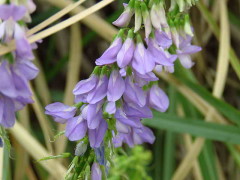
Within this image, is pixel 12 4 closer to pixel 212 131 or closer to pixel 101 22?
pixel 212 131

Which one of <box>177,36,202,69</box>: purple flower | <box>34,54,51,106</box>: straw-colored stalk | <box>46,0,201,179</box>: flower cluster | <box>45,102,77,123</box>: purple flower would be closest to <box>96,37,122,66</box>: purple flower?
<box>46,0,201,179</box>: flower cluster

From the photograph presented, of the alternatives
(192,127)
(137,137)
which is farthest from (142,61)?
(192,127)

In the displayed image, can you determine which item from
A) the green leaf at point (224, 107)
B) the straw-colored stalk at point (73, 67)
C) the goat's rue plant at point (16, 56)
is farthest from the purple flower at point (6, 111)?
the straw-colored stalk at point (73, 67)

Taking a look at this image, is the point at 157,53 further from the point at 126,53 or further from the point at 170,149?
the point at 170,149

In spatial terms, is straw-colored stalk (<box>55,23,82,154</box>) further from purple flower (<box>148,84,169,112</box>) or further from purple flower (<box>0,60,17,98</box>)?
purple flower (<box>0,60,17,98</box>)

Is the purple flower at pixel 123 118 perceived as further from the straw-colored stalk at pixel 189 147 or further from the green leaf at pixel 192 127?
the straw-colored stalk at pixel 189 147

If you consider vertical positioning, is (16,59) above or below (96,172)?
above

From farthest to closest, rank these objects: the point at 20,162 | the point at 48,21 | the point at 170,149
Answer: the point at 170,149
the point at 20,162
the point at 48,21
